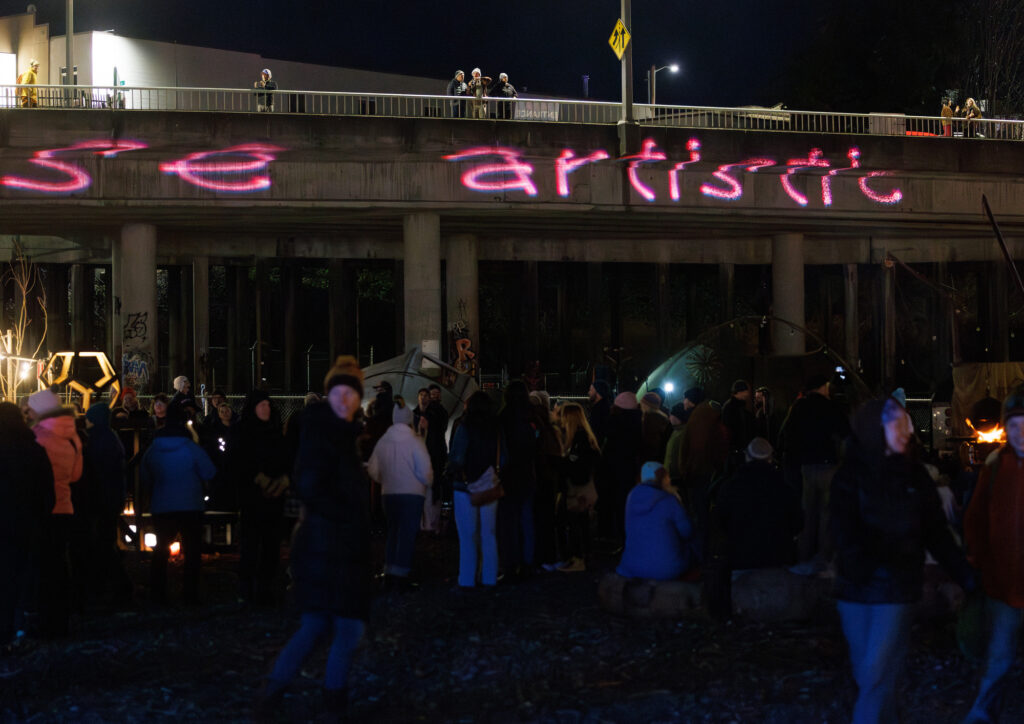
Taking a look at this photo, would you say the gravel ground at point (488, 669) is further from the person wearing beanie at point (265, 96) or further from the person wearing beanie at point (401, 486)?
the person wearing beanie at point (265, 96)

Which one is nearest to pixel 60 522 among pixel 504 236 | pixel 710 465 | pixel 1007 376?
pixel 710 465

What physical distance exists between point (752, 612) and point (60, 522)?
504cm

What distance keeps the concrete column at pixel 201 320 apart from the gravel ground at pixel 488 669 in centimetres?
2510

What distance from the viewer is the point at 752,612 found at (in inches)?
337

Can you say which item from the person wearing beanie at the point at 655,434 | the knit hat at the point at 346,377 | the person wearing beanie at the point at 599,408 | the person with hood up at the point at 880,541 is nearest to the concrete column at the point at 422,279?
the person wearing beanie at the point at 599,408

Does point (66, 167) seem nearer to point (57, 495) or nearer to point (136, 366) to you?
point (136, 366)

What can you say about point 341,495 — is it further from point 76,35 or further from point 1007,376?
point 76,35

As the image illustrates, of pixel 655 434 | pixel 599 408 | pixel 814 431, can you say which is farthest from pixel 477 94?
pixel 814 431

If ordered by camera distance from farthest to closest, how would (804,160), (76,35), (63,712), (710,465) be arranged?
(76,35), (804,160), (710,465), (63,712)

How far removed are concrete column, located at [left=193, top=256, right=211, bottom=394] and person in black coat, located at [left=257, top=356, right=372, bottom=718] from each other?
28022 mm

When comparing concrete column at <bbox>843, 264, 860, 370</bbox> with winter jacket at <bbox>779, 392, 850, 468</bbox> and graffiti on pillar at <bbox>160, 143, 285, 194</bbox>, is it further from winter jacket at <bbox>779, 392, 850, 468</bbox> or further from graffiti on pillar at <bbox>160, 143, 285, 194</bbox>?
winter jacket at <bbox>779, 392, 850, 468</bbox>

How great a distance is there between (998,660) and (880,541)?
3.54ft

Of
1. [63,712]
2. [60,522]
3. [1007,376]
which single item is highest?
[1007,376]

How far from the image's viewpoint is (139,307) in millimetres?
28641
